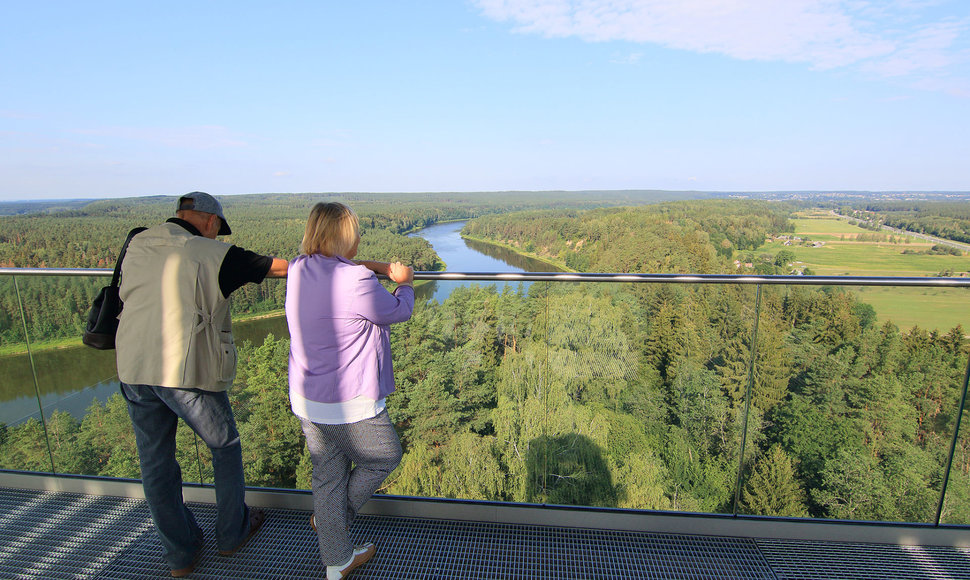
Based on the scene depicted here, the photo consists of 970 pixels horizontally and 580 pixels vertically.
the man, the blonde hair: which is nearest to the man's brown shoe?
the man

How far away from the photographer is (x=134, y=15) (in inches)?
967

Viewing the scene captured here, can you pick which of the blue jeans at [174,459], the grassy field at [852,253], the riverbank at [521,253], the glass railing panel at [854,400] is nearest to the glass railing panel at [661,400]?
the glass railing panel at [854,400]

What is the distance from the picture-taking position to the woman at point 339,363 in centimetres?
154

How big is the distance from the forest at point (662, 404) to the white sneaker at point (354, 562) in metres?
0.34

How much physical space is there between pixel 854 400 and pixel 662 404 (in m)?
0.80

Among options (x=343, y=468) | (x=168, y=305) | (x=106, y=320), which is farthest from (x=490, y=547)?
(x=106, y=320)

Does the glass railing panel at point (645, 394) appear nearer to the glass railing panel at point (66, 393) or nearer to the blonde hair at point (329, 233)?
the blonde hair at point (329, 233)

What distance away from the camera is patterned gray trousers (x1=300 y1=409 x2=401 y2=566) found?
65.8 inches

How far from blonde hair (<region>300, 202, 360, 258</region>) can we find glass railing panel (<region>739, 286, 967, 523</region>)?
174cm

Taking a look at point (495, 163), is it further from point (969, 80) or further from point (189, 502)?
point (189, 502)

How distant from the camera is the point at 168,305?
5.58 feet

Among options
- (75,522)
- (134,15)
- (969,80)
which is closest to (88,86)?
(134,15)

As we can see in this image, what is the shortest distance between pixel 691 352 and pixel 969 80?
72.7 meters

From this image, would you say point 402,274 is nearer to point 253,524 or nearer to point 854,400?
point 253,524
